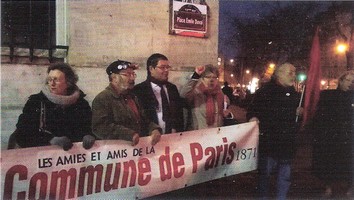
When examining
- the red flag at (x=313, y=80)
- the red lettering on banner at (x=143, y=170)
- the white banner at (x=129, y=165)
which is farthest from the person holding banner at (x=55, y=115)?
the red flag at (x=313, y=80)

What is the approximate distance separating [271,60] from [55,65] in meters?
2.44

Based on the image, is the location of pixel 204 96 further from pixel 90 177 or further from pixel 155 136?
pixel 90 177

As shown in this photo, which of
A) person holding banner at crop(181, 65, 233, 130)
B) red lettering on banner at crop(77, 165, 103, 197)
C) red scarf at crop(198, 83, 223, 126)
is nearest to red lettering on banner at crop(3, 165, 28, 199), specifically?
red lettering on banner at crop(77, 165, 103, 197)

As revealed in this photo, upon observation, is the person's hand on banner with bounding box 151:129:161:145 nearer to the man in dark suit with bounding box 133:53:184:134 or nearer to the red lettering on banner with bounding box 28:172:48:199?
the man in dark suit with bounding box 133:53:184:134

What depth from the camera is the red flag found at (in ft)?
16.3

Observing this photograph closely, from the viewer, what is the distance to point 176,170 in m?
4.31

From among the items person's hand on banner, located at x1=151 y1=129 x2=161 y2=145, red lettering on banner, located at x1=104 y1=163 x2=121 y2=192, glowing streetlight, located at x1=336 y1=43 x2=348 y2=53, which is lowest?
red lettering on banner, located at x1=104 y1=163 x2=121 y2=192

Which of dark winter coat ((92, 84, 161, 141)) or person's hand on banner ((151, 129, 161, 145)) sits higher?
dark winter coat ((92, 84, 161, 141))

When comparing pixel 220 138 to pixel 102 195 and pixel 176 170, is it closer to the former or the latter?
pixel 176 170

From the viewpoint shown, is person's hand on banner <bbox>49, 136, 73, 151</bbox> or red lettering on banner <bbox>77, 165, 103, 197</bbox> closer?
person's hand on banner <bbox>49, 136, 73, 151</bbox>

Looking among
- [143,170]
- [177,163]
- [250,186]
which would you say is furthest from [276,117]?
[143,170]

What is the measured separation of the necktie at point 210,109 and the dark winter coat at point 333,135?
1.29m

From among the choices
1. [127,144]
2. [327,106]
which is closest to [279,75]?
[327,106]

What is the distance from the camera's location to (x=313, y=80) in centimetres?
502
